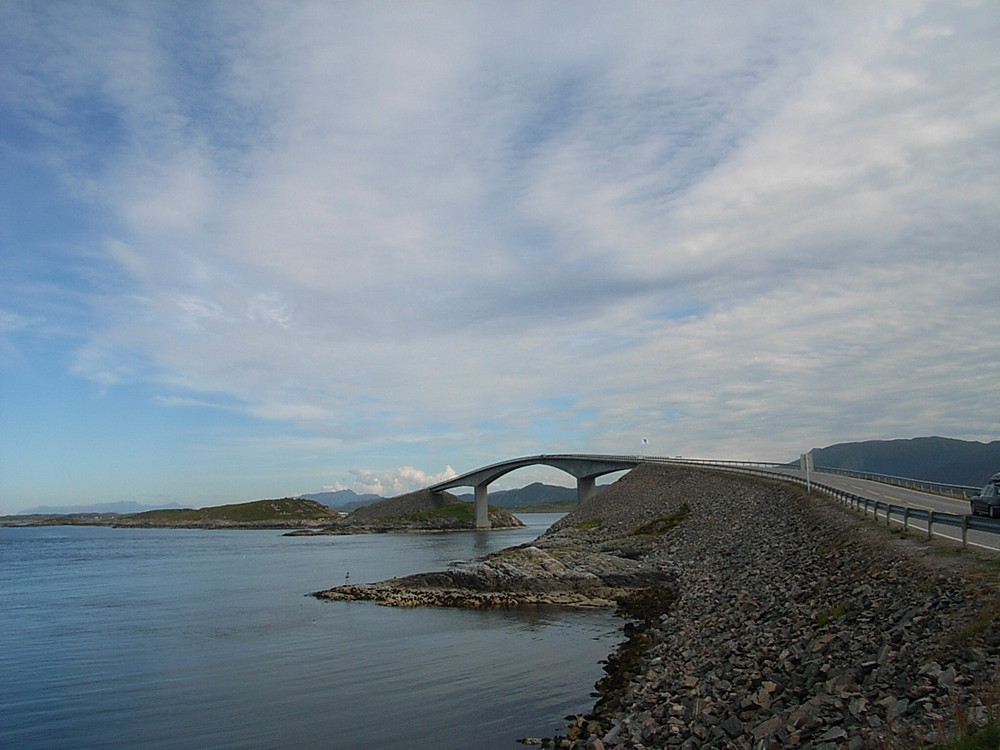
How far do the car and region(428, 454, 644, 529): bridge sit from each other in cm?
7804

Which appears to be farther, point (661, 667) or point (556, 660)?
point (556, 660)

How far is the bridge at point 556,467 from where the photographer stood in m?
114

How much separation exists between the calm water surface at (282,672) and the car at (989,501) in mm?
14594

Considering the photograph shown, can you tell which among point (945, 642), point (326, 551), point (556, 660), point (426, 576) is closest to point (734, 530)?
point (426, 576)

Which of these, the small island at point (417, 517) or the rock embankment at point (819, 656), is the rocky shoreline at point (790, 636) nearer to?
the rock embankment at point (819, 656)

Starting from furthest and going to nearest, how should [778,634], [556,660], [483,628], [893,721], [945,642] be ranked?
1. [483,628]
2. [556,660]
3. [778,634]
4. [945,642]
5. [893,721]

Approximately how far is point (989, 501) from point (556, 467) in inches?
4012

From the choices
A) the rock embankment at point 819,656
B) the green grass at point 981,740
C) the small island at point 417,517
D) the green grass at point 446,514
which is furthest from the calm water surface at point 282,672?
the green grass at point 446,514

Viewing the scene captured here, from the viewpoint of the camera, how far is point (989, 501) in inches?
1107

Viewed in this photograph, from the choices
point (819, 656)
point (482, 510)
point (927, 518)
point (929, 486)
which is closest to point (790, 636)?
point (819, 656)

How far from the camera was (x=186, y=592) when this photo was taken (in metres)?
48.2

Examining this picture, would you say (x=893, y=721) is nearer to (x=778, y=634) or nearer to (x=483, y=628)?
(x=778, y=634)

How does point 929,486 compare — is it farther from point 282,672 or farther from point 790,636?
point 282,672

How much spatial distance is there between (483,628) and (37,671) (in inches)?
642
